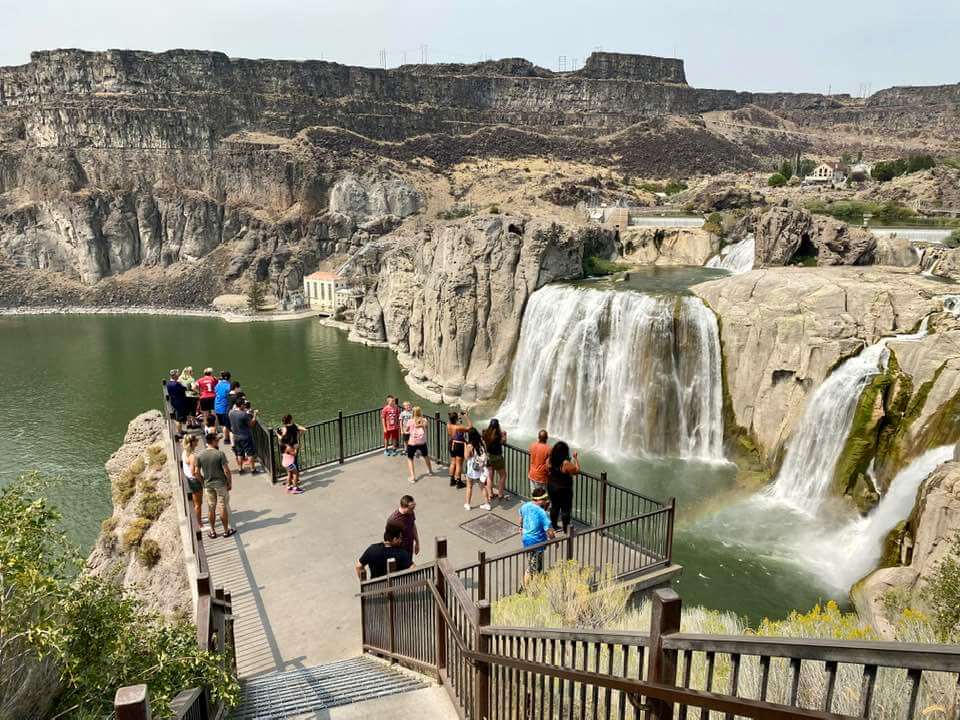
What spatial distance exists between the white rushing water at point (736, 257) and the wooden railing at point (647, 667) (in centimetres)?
2785

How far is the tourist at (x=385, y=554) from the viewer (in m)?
7.40

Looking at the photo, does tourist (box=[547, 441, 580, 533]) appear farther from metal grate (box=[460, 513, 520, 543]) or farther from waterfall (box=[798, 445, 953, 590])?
waterfall (box=[798, 445, 953, 590])

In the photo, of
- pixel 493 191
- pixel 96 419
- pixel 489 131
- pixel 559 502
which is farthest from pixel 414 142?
pixel 559 502

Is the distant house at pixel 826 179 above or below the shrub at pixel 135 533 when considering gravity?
above

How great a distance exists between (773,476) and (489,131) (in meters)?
85.9

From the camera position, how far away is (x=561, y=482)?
9.58m

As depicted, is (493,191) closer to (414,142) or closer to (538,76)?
(414,142)

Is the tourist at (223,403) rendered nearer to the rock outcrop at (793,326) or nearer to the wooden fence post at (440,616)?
the wooden fence post at (440,616)

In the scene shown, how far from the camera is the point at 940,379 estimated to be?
47.8 feet

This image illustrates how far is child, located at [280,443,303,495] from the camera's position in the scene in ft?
38.9

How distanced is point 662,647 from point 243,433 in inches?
439

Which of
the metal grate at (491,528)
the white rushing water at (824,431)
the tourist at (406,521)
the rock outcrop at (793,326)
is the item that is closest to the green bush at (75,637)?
the tourist at (406,521)

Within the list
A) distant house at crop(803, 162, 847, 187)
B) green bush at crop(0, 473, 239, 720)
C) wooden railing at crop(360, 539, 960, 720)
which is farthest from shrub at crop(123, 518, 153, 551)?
distant house at crop(803, 162, 847, 187)

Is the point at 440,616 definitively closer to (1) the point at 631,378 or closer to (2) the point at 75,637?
(2) the point at 75,637
